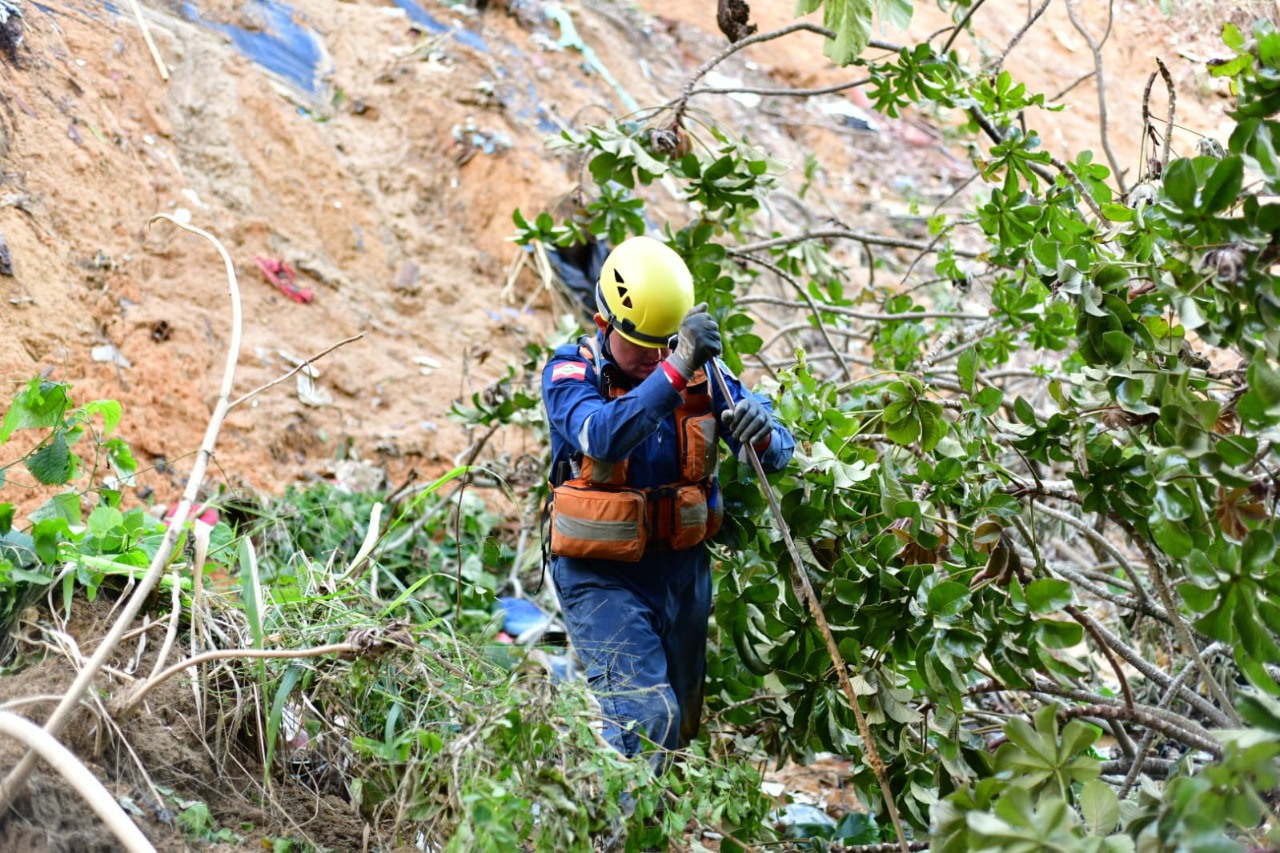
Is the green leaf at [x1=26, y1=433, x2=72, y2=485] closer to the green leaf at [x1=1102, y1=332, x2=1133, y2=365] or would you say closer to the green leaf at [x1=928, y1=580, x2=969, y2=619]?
the green leaf at [x1=928, y1=580, x2=969, y2=619]

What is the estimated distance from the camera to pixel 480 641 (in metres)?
3.47

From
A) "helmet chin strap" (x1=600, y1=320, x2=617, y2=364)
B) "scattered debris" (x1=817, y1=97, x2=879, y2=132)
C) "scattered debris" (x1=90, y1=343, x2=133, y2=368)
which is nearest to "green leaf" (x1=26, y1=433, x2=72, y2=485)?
"helmet chin strap" (x1=600, y1=320, x2=617, y2=364)

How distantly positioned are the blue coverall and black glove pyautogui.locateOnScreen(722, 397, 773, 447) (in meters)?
0.13

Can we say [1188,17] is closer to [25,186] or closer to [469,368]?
[469,368]

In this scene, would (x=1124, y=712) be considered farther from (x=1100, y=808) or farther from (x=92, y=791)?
(x=92, y=791)

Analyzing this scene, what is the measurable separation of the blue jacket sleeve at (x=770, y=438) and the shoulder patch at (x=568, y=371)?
38 centimetres

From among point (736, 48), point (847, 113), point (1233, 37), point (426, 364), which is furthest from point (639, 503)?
point (847, 113)

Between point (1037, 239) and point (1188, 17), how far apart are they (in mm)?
8073

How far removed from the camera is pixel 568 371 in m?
3.11

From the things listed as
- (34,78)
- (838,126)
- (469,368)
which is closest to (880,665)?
(469,368)

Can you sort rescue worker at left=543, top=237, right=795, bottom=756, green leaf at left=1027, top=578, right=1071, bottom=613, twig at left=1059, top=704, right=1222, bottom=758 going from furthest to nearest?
rescue worker at left=543, top=237, right=795, bottom=756 < twig at left=1059, top=704, right=1222, bottom=758 < green leaf at left=1027, top=578, right=1071, bottom=613

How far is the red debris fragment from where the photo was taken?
19.3ft

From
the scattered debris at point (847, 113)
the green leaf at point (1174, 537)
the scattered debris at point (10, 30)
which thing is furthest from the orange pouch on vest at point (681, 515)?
the scattered debris at point (847, 113)

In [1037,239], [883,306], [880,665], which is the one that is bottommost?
[880,665]
